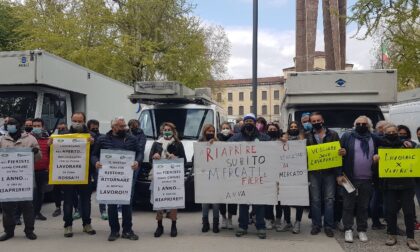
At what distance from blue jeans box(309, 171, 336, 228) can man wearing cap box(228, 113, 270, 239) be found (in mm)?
855

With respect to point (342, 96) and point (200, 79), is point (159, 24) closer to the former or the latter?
point (200, 79)

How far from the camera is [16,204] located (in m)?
7.69

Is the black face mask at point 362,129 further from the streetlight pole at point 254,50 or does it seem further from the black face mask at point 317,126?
the streetlight pole at point 254,50

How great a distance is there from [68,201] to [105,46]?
17485 millimetres

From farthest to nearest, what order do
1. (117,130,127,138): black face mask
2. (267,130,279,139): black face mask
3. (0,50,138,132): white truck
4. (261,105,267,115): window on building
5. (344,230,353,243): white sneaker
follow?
(261,105,267,115): window on building → (0,50,138,132): white truck → (267,130,279,139): black face mask → (117,130,127,138): black face mask → (344,230,353,243): white sneaker

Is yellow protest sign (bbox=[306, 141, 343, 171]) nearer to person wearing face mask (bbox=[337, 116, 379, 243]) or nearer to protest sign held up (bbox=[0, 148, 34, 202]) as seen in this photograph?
person wearing face mask (bbox=[337, 116, 379, 243])

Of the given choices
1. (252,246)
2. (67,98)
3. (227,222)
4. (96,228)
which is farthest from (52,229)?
(67,98)

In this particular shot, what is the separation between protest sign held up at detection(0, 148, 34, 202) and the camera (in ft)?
24.7

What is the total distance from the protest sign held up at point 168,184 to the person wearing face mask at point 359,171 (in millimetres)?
2462

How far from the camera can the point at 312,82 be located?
1057 cm

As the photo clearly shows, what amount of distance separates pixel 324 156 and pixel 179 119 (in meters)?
4.67

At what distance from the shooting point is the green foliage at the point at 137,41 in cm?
2408

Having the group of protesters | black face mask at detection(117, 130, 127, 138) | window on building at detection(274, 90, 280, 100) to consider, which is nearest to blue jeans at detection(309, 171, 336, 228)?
the group of protesters

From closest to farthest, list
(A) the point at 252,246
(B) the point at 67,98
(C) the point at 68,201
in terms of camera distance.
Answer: (A) the point at 252,246 < (C) the point at 68,201 < (B) the point at 67,98
